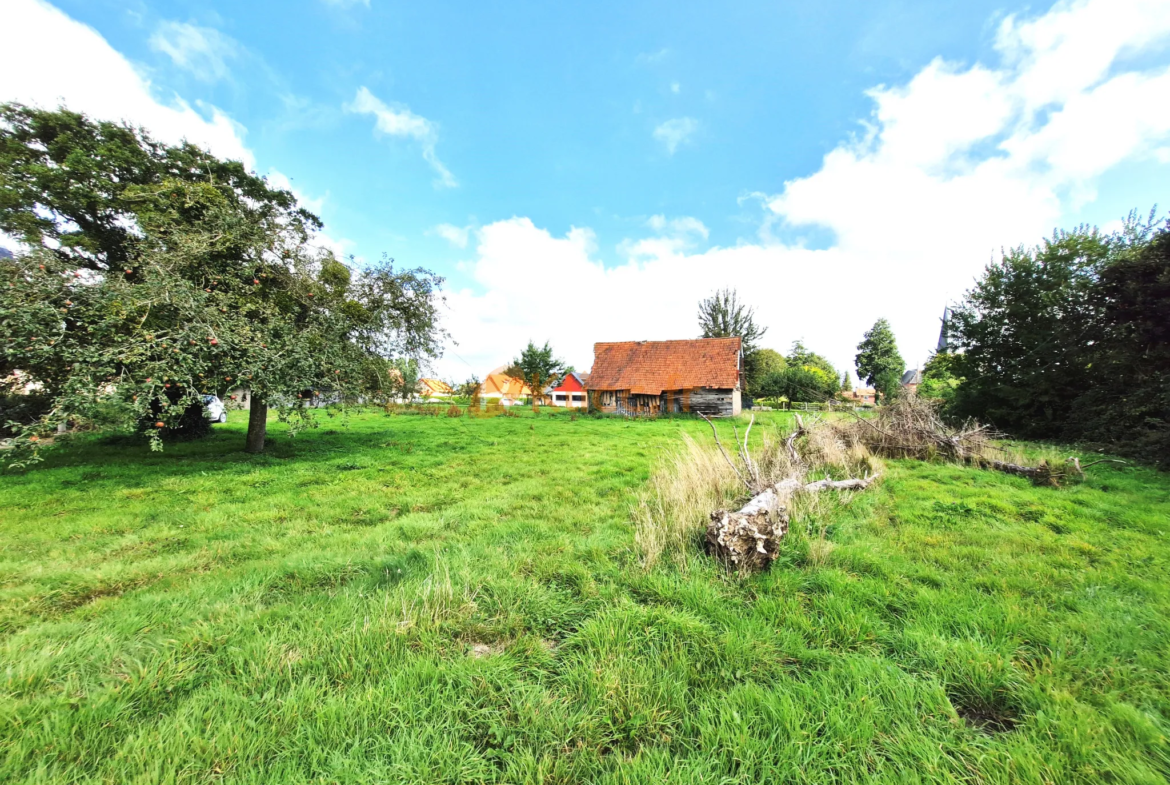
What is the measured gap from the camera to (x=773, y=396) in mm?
39156

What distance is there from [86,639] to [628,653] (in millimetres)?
3763

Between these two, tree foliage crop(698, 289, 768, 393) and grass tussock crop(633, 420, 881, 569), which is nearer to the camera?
grass tussock crop(633, 420, 881, 569)

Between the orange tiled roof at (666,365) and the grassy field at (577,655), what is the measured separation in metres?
20.8

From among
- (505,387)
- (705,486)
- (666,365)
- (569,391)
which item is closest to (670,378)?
(666,365)

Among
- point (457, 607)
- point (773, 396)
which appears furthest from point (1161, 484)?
point (773, 396)

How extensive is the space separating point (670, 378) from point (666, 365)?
1316 millimetres

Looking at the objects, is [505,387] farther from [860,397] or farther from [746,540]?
[860,397]

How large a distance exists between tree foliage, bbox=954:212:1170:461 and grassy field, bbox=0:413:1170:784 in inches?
416

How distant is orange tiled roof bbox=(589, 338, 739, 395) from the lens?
26.0 metres

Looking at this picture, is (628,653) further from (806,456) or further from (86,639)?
(806,456)

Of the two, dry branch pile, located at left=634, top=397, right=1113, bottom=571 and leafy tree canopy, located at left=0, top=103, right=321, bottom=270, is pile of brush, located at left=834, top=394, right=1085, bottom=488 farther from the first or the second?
leafy tree canopy, located at left=0, top=103, right=321, bottom=270

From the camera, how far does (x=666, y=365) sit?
27.6m

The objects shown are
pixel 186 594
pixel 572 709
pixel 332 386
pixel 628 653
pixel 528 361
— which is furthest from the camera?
pixel 528 361

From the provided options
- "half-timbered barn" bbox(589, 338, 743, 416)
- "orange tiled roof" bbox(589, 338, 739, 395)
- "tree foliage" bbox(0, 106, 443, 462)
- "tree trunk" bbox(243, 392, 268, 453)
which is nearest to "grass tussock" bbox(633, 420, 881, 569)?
"tree foliage" bbox(0, 106, 443, 462)
